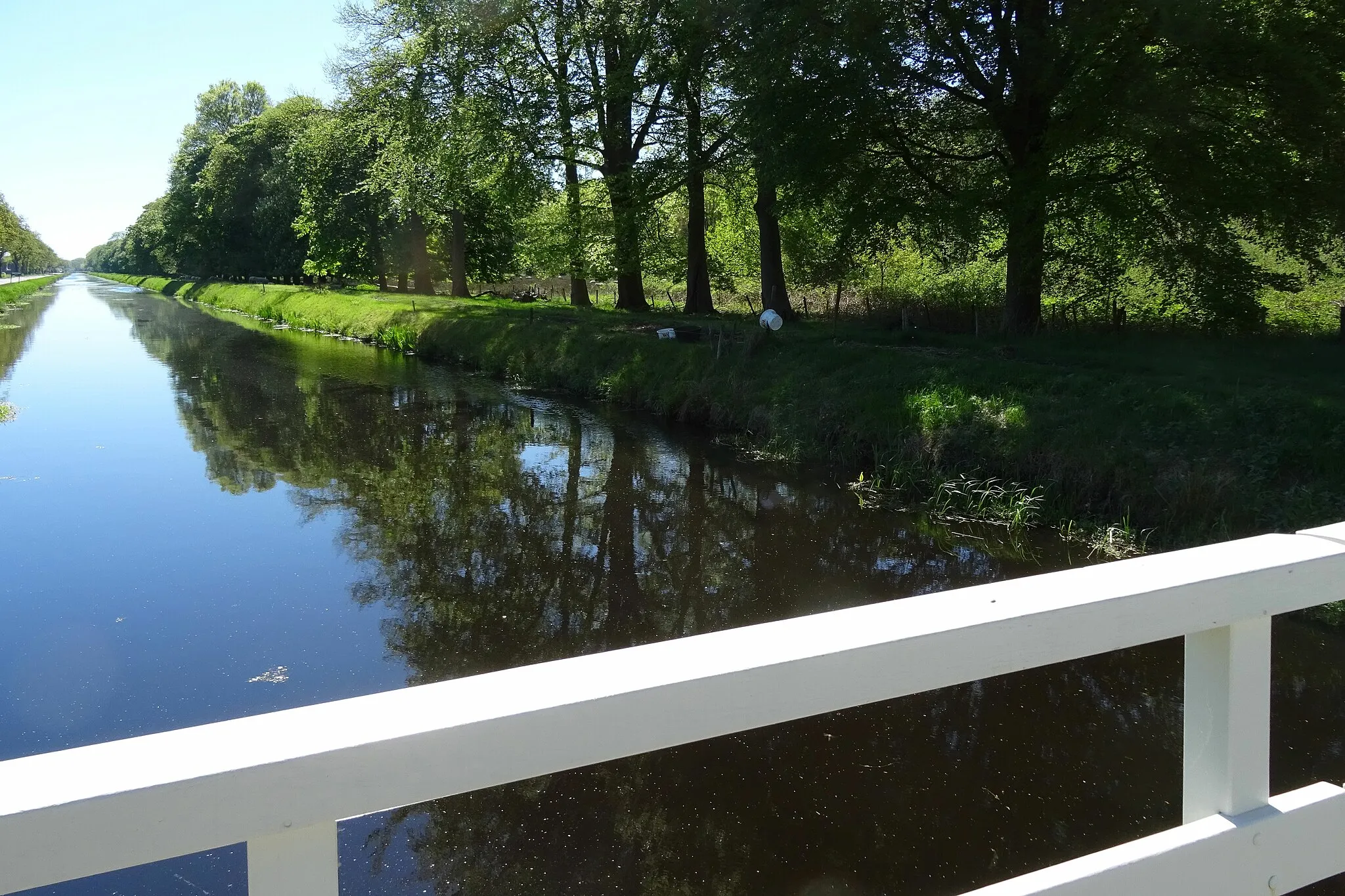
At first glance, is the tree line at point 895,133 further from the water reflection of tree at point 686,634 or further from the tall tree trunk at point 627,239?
the water reflection of tree at point 686,634

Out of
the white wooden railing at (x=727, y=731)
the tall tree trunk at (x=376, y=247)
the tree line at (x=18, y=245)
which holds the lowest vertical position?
the white wooden railing at (x=727, y=731)

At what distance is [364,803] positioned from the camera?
1104mm

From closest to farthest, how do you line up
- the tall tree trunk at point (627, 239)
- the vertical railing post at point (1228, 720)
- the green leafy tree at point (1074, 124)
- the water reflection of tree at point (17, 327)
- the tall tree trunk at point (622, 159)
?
the vertical railing post at point (1228, 720) → the green leafy tree at point (1074, 124) → the tall tree trunk at point (622, 159) → the tall tree trunk at point (627, 239) → the water reflection of tree at point (17, 327)

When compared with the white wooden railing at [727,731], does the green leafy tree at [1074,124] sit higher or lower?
higher

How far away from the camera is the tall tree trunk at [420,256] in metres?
39.7

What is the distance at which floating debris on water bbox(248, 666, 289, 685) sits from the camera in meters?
6.82

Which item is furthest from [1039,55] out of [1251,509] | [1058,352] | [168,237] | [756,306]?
[168,237]

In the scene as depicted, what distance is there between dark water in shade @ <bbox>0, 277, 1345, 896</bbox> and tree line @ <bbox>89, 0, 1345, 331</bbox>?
5.69 m

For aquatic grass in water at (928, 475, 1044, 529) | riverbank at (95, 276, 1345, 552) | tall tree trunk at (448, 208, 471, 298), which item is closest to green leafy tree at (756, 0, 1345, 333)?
riverbank at (95, 276, 1345, 552)

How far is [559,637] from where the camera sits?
7.67m

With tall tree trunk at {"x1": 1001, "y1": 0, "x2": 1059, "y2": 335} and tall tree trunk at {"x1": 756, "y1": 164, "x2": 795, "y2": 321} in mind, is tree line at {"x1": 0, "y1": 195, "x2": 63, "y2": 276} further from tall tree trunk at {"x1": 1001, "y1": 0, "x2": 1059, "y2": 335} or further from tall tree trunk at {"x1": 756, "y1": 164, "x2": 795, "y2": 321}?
tall tree trunk at {"x1": 1001, "y1": 0, "x2": 1059, "y2": 335}

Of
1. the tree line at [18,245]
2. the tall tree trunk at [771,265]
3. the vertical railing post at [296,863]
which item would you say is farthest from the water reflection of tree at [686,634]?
the tree line at [18,245]

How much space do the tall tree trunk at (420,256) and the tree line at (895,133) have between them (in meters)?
8.82

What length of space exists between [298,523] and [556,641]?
444cm
